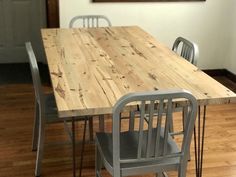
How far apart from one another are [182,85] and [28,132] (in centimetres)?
157

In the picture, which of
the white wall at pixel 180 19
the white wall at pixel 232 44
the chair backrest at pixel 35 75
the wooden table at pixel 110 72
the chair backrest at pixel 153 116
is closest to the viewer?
the chair backrest at pixel 153 116

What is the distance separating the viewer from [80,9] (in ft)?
12.5

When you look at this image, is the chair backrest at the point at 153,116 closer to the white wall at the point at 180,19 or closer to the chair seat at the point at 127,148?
the chair seat at the point at 127,148

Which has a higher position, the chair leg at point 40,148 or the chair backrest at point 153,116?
the chair backrest at point 153,116

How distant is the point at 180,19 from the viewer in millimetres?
4059

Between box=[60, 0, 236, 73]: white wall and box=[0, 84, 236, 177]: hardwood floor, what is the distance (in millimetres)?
917

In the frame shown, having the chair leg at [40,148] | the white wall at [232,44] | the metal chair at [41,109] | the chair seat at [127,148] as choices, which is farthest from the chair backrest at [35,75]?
the white wall at [232,44]

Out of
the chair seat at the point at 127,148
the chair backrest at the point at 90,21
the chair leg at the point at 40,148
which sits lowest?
the chair leg at the point at 40,148

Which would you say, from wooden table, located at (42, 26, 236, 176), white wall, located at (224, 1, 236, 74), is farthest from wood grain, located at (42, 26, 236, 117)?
white wall, located at (224, 1, 236, 74)

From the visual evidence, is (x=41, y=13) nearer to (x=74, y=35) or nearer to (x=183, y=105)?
(x=74, y=35)

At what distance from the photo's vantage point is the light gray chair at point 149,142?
154 cm

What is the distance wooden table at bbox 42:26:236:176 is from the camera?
1.72 m

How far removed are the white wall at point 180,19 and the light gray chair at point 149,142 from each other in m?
2.16

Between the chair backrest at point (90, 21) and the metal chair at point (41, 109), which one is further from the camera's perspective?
the chair backrest at point (90, 21)
